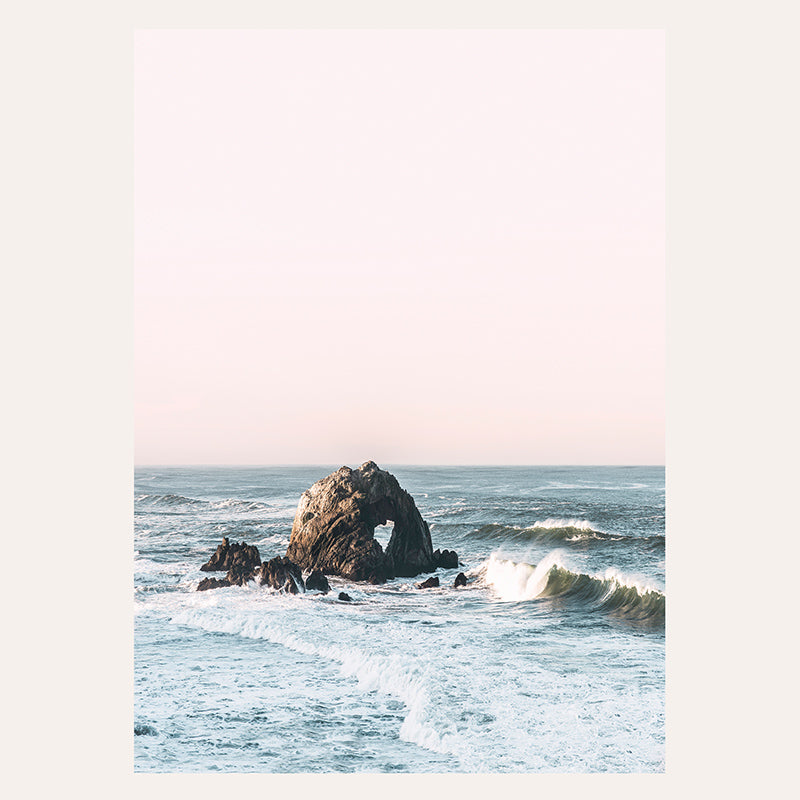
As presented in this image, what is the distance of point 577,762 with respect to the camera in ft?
35.2

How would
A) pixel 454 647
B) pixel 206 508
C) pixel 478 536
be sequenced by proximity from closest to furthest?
pixel 454 647 < pixel 478 536 < pixel 206 508

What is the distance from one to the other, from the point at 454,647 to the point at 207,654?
15.8 ft

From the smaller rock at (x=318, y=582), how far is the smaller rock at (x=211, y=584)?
2.24 meters

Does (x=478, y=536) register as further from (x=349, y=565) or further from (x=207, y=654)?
(x=207, y=654)

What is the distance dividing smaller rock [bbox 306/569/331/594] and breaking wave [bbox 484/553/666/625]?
4.10 m

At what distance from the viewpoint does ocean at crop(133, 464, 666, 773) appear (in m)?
10.9

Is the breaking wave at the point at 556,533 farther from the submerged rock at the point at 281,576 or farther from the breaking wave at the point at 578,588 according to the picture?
the submerged rock at the point at 281,576

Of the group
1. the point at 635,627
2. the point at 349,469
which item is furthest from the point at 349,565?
the point at 635,627

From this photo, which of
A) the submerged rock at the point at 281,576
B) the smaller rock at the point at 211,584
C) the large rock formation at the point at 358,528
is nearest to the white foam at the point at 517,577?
the large rock formation at the point at 358,528

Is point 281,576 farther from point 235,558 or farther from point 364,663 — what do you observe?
point 364,663

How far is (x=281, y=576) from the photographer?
18.8 meters

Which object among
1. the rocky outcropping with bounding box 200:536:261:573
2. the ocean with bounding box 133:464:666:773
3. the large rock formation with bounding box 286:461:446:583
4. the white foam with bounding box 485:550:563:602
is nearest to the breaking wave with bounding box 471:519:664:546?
the ocean with bounding box 133:464:666:773

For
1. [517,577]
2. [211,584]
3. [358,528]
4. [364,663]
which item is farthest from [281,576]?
[517,577]

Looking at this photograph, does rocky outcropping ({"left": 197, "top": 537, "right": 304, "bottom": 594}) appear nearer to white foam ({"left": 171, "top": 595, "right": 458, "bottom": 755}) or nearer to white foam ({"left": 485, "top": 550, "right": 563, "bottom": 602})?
white foam ({"left": 171, "top": 595, "right": 458, "bottom": 755})
